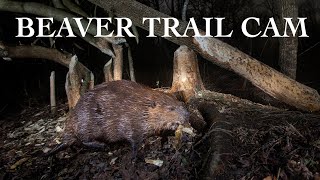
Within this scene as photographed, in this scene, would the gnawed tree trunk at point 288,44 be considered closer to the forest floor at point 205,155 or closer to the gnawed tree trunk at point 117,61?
the forest floor at point 205,155

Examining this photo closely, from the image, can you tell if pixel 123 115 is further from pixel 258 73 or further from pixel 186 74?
pixel 258 73

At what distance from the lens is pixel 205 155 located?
122 inches

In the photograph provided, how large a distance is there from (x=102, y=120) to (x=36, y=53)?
2572mm

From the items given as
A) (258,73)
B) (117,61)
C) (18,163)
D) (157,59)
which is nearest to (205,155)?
(258,73)

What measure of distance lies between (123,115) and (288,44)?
8.15 feet

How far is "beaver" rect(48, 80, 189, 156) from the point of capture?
3.55 metres

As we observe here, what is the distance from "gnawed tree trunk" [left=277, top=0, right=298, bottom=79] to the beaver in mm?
1812

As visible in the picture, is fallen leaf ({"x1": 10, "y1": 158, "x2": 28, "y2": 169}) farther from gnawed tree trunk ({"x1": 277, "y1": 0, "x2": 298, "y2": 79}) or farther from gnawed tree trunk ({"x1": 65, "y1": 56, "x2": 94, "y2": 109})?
gnawed tree trunk ({"x1": 277, "y1": 0, "x2": 298, "y2": 79})

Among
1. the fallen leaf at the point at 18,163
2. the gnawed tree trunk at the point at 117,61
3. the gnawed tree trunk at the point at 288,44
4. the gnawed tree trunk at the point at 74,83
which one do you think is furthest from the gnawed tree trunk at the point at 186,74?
the fallen leaf at the point at 18,163

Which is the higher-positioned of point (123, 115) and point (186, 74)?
point (186, 74)

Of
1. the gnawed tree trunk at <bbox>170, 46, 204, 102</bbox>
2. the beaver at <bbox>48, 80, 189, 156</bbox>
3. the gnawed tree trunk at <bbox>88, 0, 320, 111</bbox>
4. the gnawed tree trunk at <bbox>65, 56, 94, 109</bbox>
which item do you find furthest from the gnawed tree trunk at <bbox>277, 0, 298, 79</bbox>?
the gnawed tree trunk at <bbox>65, 56, 94, 109</bbox>

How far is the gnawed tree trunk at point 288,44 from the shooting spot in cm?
445

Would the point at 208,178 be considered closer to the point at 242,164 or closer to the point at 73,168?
the point at 242,164

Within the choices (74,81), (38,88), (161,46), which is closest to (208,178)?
(74,81)
